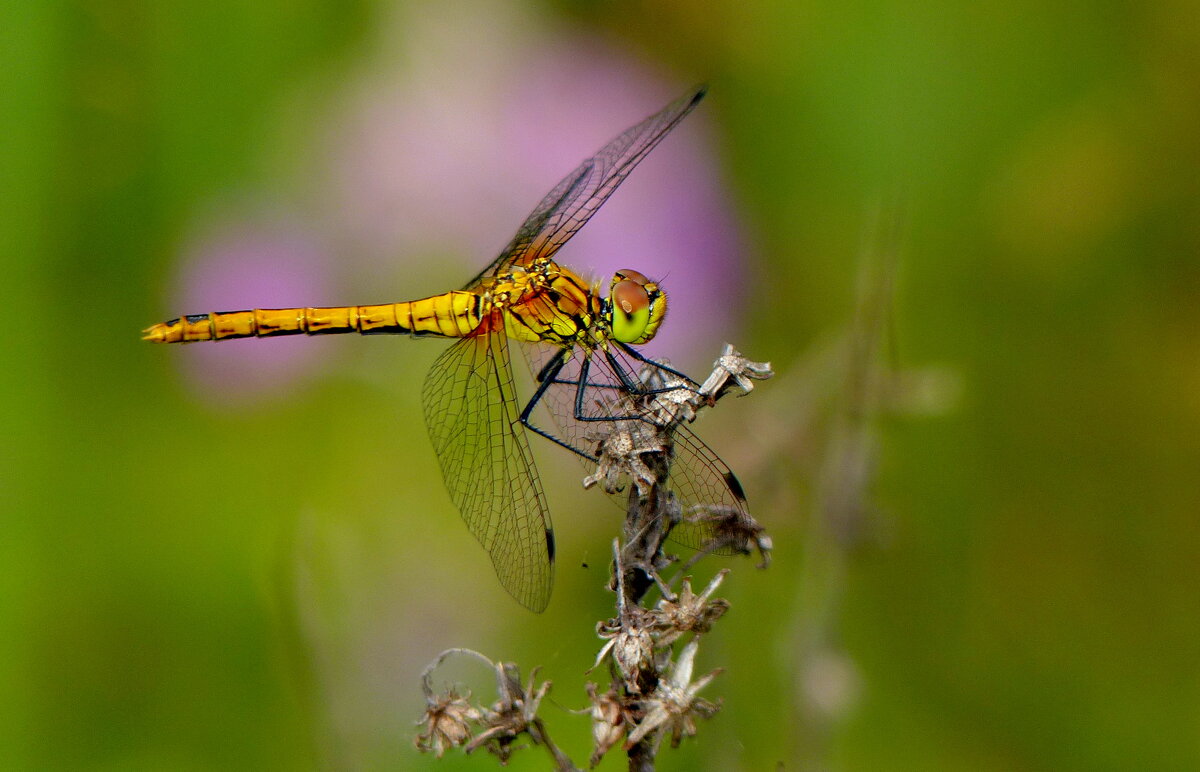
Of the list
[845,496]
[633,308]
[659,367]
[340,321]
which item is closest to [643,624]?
[659,367]

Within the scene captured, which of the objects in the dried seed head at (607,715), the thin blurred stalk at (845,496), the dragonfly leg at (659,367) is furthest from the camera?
the thin blurred stalk at (845,496)

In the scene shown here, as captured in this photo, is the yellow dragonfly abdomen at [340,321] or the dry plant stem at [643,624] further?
the yellow dragonfly abdomen at [340,321]

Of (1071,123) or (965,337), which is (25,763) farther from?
(1071,123)

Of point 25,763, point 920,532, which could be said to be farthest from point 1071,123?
point 25,763

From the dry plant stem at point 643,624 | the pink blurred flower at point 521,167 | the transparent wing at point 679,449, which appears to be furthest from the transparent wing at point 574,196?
the dry plant stem at point 643,624

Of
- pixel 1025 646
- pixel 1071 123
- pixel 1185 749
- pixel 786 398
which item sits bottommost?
pixel 1185 749

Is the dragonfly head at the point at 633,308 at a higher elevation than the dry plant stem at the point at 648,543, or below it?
higher

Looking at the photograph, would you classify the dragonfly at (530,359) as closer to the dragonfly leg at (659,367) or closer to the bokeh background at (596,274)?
the dragonfly leg at (659,367)
